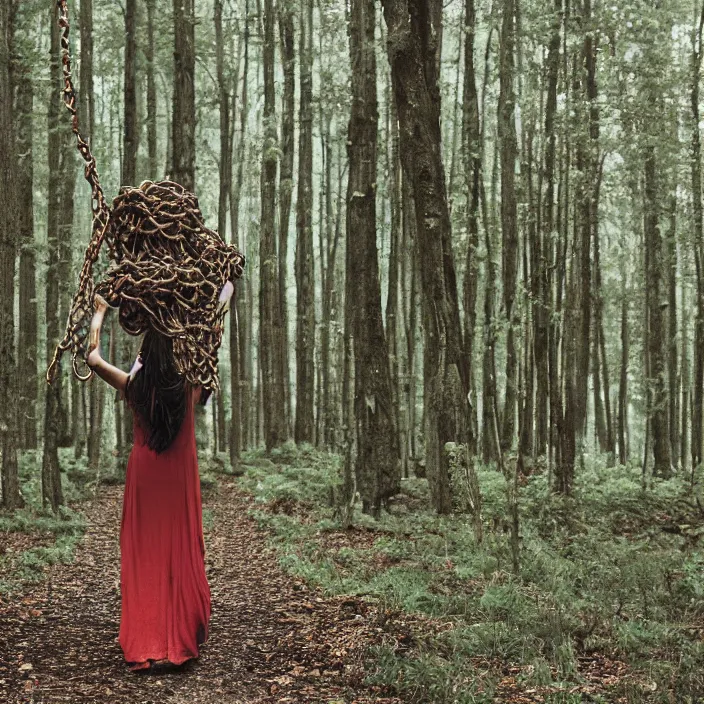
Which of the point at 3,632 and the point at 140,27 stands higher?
the point at 140,27

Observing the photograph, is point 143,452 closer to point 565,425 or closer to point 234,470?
point 565,425

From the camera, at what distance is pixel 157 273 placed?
516 centimetres

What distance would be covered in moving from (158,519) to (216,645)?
115 centimetres

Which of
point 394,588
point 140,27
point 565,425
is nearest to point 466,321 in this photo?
point 565,425

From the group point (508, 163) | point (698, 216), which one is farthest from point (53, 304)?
point (698, 216)

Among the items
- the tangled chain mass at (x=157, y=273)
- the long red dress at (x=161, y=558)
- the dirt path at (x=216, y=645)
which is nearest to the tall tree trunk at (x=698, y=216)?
the dirt path at (x=216, y=645)

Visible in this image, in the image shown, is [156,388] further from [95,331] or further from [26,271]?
[26,271]

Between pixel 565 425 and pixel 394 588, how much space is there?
5.83 meters

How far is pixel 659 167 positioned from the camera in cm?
1711

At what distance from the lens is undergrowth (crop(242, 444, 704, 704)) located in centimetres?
514

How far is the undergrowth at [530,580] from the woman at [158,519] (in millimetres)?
1400

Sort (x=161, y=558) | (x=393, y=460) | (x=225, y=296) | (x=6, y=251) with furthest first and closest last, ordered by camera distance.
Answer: (x=393, y=460), (x=6, y=251), (x=225, y=296), (x=161, y=558)

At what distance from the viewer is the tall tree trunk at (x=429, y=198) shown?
9672 mm

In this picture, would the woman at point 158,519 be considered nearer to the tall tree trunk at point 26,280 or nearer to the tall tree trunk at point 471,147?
the tall tree trunk at point 471,147
